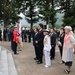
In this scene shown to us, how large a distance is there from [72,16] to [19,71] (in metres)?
32.0

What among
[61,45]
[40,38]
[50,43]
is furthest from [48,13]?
[61,45]

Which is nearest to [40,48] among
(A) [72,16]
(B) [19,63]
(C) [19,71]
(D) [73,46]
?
(B) [19,63]

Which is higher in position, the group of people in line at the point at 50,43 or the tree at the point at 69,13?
the tree at the point at 69,13

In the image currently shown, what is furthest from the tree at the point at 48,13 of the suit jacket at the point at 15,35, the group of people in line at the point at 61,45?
the group of people in line at the point at 61,45

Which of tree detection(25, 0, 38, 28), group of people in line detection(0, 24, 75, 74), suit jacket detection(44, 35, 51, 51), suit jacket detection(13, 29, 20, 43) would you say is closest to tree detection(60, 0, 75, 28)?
tree detection(25, 0, 38, 28)

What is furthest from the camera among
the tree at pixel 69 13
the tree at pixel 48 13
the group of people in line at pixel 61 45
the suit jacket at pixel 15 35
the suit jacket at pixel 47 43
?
the tree at pixel 69 13

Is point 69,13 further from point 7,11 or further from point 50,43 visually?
point 50,43

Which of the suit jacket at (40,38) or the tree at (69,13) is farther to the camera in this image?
the tree at (69,13)

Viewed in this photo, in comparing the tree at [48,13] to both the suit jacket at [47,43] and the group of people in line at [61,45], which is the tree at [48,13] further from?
the suit jacket at [47,43]

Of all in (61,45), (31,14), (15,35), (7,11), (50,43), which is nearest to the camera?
(61,45)

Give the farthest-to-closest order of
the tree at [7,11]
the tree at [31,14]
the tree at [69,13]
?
the tree at [31,14]
the tree at [69,13]
the tree at [7,11]

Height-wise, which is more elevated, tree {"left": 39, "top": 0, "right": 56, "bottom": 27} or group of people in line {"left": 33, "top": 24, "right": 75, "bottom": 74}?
tree {"left": 39, "top": 0, "right": 56, "bottom": 27}

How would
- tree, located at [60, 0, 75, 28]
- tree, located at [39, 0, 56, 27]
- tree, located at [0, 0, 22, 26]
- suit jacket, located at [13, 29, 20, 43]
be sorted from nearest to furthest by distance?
suit jacket, located at [13, 29, 20, 43]
tree, located at [0, 0, 22, 26]
tree, located at [39, 0, 56, 27]
tree, located at [60, 0, 75, 28]

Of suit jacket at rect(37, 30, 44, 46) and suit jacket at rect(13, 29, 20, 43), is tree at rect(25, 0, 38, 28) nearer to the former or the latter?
suit jacket at rect(13, 29, 20, 43)
